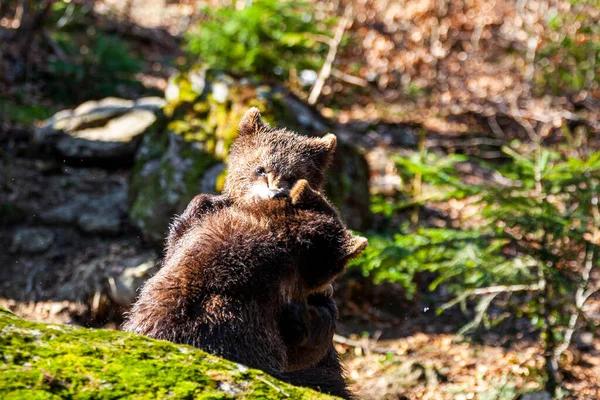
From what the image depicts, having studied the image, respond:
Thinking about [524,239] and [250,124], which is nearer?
[250,124]

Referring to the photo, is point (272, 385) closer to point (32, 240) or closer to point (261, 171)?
point (261, 171)

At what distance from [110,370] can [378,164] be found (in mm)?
10901

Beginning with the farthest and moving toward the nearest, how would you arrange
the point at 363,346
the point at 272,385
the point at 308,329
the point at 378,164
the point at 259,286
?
1. the point at 378,164
2. the point at 363,346
3. the point at 308,329
4. the point at 259,286
5. the point at 272,385

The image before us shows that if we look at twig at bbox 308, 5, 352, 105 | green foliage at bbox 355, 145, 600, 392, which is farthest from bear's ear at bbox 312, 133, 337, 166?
twig at bbox 308, 5, 352, 105

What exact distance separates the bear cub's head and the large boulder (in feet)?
10.9

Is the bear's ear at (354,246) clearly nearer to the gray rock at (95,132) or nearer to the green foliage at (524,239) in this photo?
the green foliage at (524,239)

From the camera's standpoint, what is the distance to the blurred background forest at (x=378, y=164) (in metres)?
7.39

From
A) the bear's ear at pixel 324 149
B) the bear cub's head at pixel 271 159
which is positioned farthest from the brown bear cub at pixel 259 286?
the bear's ear at pixel 324 149

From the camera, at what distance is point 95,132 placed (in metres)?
12.0

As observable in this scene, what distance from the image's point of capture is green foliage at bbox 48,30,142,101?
14.8 meters

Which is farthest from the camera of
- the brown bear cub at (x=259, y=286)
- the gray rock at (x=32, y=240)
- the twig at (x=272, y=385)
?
the gray rock at (x=32, y=240)

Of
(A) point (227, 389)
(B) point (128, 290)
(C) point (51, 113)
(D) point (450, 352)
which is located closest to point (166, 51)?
(C) point (51, 113)

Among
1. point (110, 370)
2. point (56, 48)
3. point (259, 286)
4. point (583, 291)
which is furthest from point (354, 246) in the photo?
point (56, 48)

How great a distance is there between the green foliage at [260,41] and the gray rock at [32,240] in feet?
12.4
